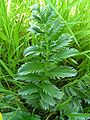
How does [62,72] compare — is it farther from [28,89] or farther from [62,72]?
[28,89]

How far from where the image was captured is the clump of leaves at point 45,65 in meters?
1.07

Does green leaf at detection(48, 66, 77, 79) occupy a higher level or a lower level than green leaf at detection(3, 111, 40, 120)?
higher

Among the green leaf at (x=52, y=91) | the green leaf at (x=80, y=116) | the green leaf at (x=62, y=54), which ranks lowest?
the green leaf at (x=80, y=116)

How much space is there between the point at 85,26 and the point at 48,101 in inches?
16.1

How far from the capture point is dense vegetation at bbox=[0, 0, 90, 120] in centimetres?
108

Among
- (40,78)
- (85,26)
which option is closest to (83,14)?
(85,26)

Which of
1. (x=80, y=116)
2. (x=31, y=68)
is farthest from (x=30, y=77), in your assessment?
(x=80, y=116)

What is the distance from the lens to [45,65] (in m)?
1.10

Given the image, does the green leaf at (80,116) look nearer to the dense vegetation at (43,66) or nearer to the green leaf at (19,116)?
the dense vegetation at (43,66)

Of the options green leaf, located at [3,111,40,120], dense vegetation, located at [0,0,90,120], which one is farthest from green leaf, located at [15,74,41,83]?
green leaf, located at [3,111,40,120]

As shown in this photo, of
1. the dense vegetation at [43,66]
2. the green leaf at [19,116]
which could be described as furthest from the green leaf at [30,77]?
the green leaf at [19,116]

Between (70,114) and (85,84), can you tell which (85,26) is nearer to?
(85,84)

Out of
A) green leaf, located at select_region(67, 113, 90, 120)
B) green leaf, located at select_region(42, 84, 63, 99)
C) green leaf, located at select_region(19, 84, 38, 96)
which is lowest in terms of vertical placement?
green leaf, located at select_region(67, 113, 90, 120)

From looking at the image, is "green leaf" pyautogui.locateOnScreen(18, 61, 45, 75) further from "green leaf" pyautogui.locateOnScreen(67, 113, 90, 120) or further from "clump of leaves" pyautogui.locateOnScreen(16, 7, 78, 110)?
"green leaf" pyautogui.locateOnScreen(67, 113, 90, 120)
